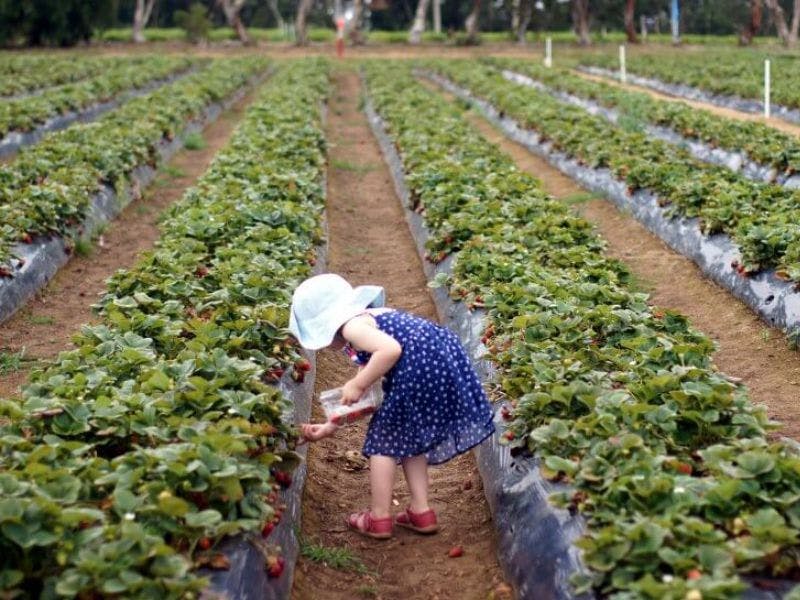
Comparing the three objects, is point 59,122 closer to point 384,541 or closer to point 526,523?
point 384,541

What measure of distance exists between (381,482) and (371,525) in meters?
0.26

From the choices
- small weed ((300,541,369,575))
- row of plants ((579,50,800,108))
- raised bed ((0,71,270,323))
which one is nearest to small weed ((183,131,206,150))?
raised bed ((0,71,270,323))

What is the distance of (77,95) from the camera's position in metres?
23.0

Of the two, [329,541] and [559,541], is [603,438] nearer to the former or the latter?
[559,541]

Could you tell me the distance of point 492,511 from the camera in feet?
18.3

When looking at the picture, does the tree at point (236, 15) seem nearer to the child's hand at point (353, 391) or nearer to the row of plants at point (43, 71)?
Answer: the row of plants at point (43, 71)

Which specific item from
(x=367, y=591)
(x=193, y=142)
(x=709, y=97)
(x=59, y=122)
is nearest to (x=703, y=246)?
(x=367, y=591)

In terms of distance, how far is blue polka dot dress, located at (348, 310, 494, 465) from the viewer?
5.18m

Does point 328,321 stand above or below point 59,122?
above

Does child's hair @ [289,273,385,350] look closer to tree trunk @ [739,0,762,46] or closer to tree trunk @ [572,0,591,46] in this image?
tree trunk @ [572,0,591,46]

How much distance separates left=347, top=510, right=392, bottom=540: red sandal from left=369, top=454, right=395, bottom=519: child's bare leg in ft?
0.10

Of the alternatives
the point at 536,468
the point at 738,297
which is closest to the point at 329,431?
the point at 536,468

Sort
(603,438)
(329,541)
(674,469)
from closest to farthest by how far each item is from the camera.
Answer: (674,469), (603,438), (329,541)

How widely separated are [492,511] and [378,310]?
47.5 inches
